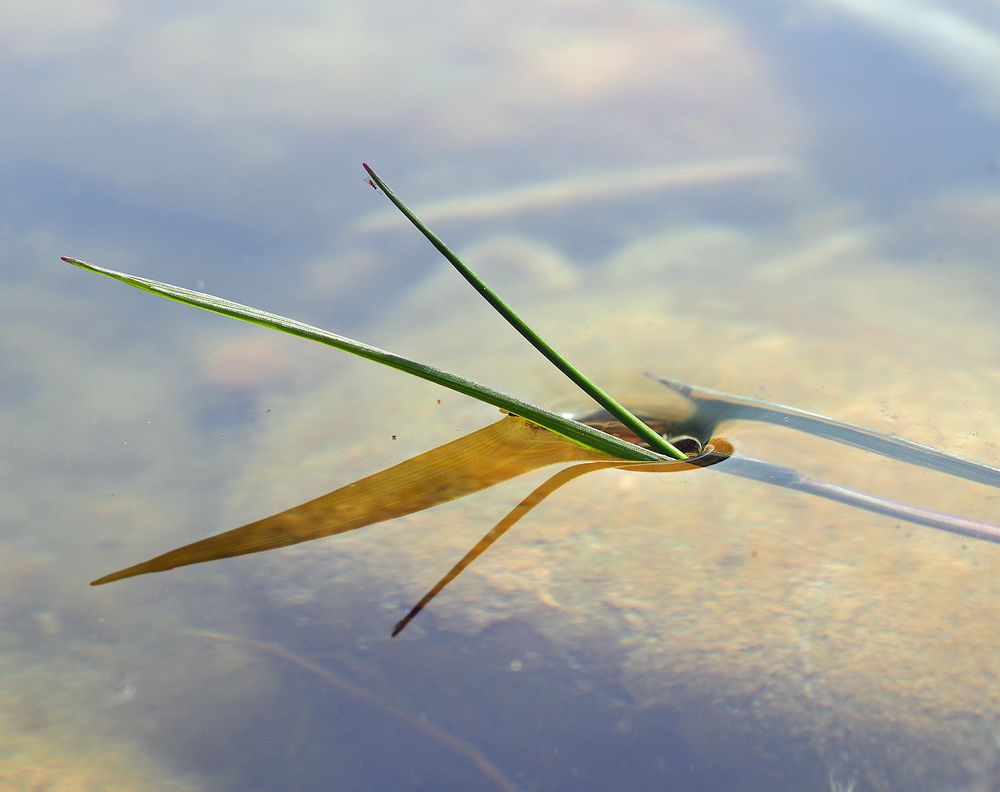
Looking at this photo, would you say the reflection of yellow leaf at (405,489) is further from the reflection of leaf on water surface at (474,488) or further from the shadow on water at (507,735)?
the shadow on water at (507,735)

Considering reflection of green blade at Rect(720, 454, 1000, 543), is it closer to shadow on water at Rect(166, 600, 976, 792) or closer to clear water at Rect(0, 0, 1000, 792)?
clear water at Rect(0, 0, 1000, 792)

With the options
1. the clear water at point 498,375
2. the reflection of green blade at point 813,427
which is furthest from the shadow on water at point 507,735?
the reflection of green blade at point 813,427

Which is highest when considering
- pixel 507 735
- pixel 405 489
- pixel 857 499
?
pixel 857 499

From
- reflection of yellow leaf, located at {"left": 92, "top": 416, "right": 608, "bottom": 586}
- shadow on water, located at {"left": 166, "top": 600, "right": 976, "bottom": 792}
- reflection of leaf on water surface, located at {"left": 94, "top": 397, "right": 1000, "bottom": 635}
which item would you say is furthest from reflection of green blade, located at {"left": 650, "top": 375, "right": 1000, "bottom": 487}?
shadow on water, located at {"left": 166, "top": 600, "right": 976, "bottom": 792}

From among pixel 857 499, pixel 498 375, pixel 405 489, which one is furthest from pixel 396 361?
pixel 857 499

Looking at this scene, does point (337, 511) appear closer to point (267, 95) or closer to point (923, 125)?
point (267, 95)

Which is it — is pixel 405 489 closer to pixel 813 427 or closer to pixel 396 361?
pixel 396 361

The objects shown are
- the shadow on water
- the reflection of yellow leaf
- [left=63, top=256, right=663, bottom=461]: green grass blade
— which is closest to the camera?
the shadow on water
